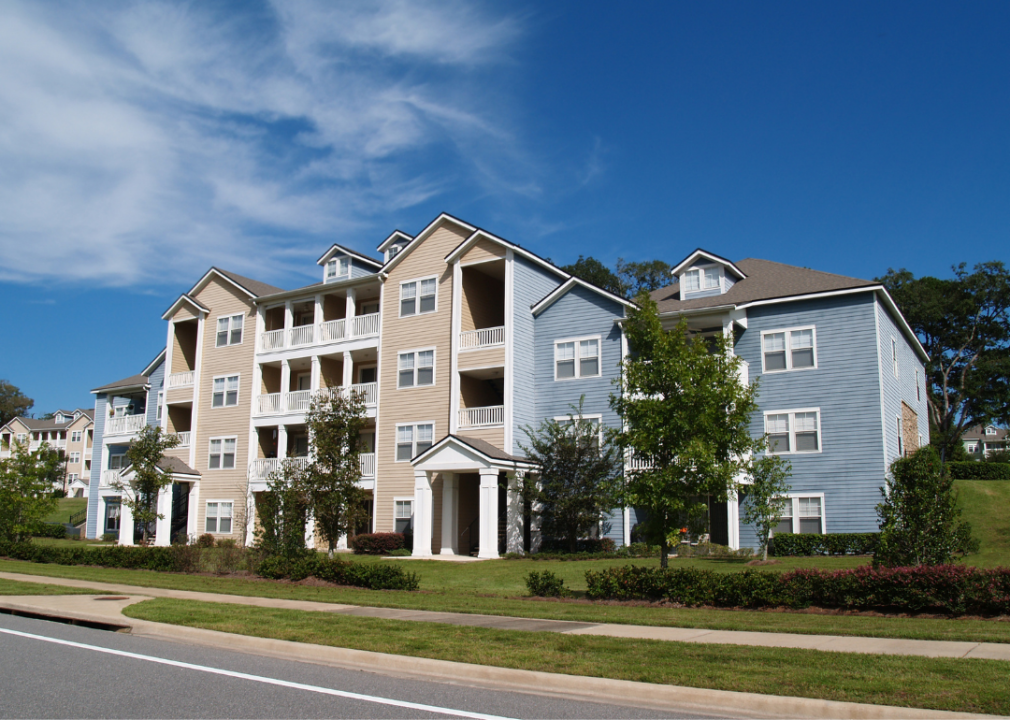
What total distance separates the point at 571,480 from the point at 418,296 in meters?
12.0

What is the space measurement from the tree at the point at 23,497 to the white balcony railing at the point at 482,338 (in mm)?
17818

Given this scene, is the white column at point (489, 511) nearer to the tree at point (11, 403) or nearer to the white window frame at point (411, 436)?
the white window frame at point (411, 436)

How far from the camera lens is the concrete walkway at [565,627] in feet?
33.9

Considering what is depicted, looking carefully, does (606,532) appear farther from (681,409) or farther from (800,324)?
(681,409)

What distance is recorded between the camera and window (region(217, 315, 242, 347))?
44.1 metres

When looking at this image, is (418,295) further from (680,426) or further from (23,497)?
(680,426)

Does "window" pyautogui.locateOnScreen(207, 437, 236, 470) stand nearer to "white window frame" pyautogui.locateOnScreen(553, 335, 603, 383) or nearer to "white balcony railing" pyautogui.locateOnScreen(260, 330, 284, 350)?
"white balcony railing" pyautogui.locateOnScreen(260, 330, 284, 350)

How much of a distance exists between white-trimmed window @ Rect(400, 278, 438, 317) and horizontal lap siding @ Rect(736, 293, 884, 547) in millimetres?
14464

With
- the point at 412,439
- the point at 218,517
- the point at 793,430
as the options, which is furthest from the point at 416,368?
the point at 793,430

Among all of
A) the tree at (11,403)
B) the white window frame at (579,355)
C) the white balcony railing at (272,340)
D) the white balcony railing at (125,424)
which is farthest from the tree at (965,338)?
the tree at (11,403)

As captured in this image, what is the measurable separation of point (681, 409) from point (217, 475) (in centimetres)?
3139

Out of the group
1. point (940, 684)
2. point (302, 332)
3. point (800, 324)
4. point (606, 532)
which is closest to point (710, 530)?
point (606, 532)

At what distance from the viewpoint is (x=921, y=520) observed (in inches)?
629

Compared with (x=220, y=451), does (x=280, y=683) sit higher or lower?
lower
